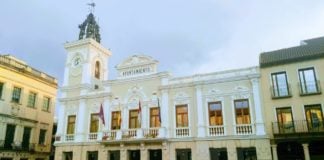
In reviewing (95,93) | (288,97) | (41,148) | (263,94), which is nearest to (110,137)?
(95,93)

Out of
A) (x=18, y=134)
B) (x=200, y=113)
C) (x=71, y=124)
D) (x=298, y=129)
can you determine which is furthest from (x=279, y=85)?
(x=18, y=134)

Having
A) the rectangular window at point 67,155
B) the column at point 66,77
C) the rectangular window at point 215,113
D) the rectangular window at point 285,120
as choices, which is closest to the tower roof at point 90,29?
the column at point 66,77

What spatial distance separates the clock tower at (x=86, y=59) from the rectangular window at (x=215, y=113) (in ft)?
41.5

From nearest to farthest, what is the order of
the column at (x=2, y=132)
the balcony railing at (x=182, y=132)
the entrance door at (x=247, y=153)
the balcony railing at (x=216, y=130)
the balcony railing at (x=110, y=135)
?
the balcony railing at (x=216, y=130) → the entrance door at (x=247, y=153) → the balcony railing at (x=182, y=132) → the balcony railing at (x=110, y=135) → the column at (x=2, y=132)

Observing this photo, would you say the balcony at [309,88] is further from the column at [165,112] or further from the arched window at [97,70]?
the arched window at [97,70]

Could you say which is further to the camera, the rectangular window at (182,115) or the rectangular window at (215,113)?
the rectangular window at (182,115)

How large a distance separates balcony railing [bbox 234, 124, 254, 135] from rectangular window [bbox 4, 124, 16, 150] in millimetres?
22508

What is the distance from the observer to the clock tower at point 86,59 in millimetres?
30094

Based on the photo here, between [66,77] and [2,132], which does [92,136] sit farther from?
[2,132]

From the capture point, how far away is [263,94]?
22172 mm

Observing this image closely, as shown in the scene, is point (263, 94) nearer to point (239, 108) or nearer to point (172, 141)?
point (239, 108)

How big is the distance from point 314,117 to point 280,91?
2966mm

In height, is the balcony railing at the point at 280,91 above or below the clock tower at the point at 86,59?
below

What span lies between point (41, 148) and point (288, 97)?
26.7 meters
